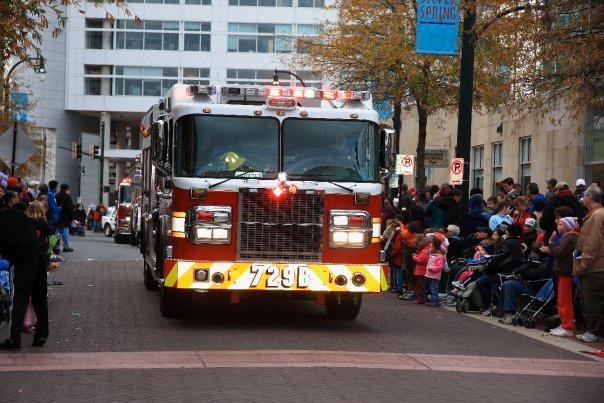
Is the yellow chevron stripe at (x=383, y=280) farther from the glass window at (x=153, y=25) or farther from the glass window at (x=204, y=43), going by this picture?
the glass window at (x=153, y=25)

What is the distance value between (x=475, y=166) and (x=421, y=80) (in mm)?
8223

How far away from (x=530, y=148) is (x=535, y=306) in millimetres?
18421

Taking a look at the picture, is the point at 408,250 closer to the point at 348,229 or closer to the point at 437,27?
the point at 437,27

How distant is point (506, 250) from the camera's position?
1759 cm

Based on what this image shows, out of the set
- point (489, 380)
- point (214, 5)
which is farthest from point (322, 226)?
point (214, 5)

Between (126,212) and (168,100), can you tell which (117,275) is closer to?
(168,100)

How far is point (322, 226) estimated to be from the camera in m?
15.0

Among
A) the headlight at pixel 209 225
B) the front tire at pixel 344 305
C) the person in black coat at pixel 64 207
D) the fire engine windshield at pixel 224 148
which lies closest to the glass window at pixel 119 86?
the person in black coat at pixel 64 207

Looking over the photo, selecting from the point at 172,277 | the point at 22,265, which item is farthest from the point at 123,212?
the point at 22,265

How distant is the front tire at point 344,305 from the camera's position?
647 inches

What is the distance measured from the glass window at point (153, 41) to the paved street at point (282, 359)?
201ft

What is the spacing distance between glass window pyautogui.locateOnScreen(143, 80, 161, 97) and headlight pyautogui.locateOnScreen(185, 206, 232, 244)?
65020 mm

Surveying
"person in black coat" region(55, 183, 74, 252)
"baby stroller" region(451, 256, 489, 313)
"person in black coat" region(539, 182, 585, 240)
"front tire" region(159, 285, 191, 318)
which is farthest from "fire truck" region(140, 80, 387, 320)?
"person in black coat" region(55, 183, 74, 252)

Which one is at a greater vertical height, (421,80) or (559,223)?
(421,80)
